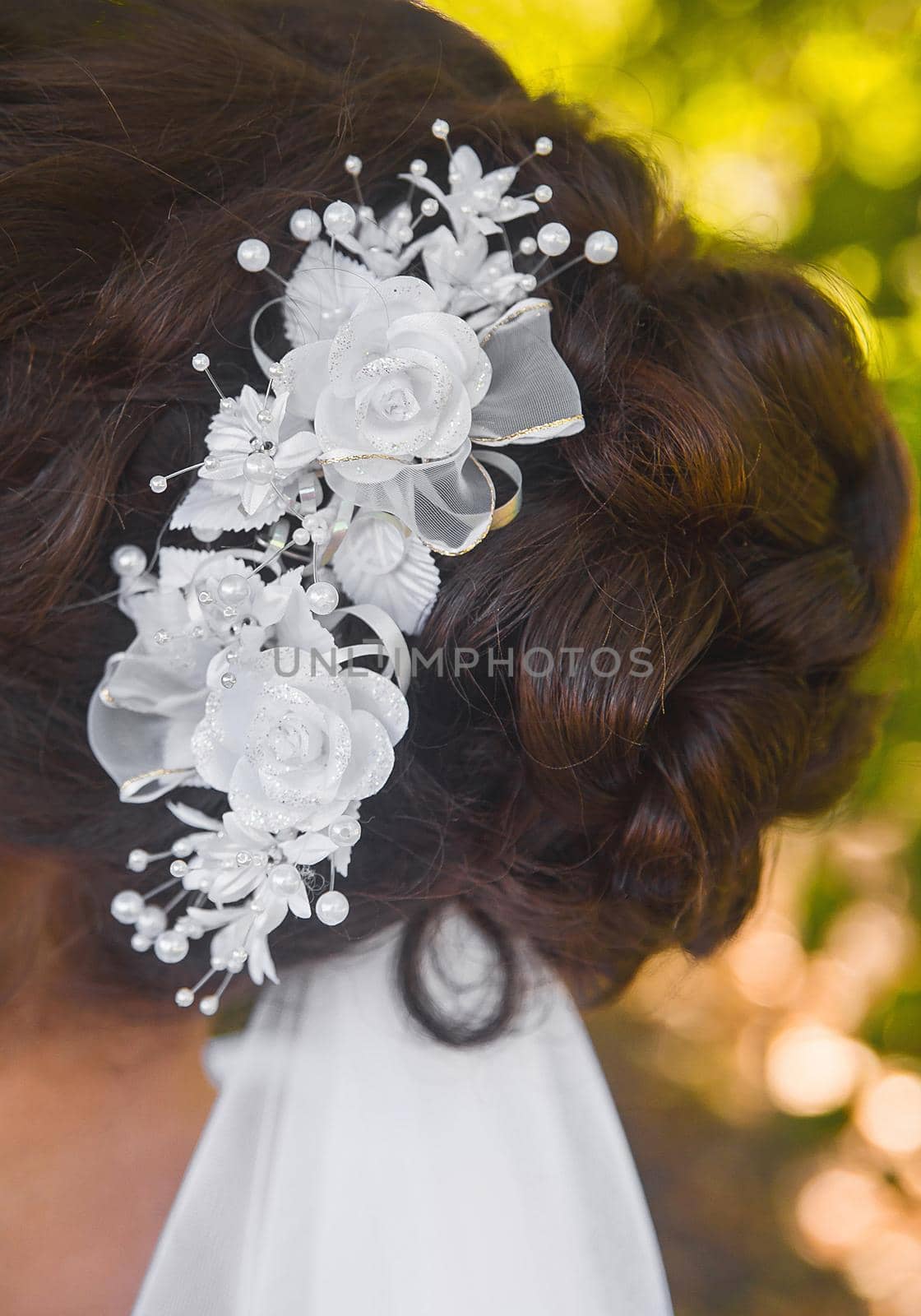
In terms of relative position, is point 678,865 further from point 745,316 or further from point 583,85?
point 583,85

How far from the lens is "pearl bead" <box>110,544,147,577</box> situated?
0.71m

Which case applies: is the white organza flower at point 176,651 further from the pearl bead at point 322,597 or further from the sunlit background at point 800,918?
the sunlit background at point 800,918

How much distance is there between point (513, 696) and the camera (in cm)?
73

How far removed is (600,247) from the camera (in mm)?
728

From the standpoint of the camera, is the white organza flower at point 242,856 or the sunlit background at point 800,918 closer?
the white organza flower at point 242,856

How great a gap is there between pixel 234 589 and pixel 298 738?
116mm

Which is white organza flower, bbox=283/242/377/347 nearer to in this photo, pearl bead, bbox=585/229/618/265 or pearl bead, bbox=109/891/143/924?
pearl bead, bbox=585/229/618/265

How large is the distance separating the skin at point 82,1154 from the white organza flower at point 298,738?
1.13 feet

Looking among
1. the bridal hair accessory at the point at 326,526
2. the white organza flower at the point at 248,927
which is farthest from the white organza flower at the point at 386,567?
the white organza flower at the point at 248,927

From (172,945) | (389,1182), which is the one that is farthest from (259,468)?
(389,1182)

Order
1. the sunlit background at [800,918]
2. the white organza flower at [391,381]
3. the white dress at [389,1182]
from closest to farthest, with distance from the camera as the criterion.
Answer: the white organza flower at [391,381] < the white dress at [389,1182] < the sunlit background at [800,918]

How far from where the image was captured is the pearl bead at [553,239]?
712 millimetres

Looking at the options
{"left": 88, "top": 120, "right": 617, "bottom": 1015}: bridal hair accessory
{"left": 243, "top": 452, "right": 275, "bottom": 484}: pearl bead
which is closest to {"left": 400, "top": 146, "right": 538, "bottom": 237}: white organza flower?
{"left": 88, "top": 120, "right": 617, "bottom": 1015}: bridal hair accessory

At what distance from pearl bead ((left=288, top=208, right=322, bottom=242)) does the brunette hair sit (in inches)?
0.8
